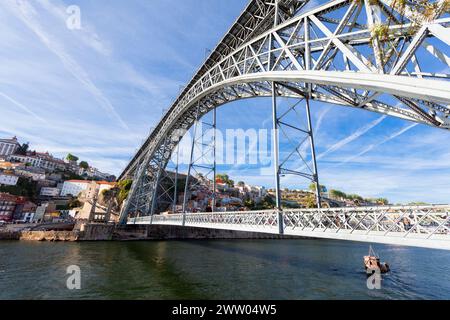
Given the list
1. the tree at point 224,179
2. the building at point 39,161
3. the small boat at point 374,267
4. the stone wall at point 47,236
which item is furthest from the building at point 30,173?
the small boat at point 374,267

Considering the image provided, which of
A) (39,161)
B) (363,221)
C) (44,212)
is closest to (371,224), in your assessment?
(363,221)

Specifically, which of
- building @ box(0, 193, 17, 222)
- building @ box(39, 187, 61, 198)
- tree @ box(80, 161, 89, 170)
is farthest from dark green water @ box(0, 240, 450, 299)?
tree @ box(80, 161, 89, 170)

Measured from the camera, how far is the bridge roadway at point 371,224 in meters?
4.64

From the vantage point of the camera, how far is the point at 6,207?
45281 mm

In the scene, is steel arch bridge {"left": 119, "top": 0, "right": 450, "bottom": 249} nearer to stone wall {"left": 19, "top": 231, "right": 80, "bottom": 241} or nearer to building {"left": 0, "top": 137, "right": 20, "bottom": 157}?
stone wall {"left": 19, "top": 231, "right": 80, "bottom": 241}

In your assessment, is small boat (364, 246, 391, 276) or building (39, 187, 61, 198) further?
building (39, 187, 61, 198)

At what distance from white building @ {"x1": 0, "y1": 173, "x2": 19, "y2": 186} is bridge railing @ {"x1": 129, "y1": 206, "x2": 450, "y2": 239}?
7335 cm

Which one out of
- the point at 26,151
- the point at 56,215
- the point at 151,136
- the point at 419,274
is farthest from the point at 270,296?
the point at 26,151

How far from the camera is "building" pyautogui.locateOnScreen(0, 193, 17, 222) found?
44469 mm

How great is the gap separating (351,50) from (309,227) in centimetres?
565

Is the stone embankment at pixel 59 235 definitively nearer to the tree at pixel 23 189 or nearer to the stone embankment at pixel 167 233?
the stone embankment at pixel 167 233

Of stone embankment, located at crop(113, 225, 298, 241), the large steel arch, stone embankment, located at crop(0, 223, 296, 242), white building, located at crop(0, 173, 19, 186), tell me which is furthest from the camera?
white building, located at crop(0, 173, 19, 186)

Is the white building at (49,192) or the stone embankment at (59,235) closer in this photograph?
the stone embankment at (59,235)

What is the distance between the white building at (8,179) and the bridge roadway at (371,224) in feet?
243
